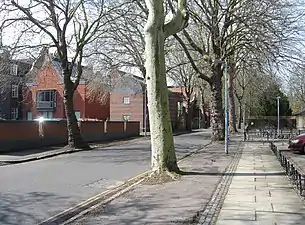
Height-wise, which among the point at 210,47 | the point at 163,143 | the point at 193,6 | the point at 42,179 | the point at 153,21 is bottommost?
the point at 42,179

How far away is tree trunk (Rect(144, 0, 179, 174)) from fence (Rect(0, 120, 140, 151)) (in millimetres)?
14094

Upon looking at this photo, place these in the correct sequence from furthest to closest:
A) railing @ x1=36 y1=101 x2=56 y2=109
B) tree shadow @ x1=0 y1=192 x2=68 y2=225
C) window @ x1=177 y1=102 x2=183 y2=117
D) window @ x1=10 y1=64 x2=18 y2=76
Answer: window @ x1=177 y1=102 x2=183 y2=117 < railing @ x1=36 y1=101 x2=56 y2=109 < window @ x1=10 y1=64 x2=18 y2=76 < tree shadow @ x1=0 y1=192 x2=68 y2=225

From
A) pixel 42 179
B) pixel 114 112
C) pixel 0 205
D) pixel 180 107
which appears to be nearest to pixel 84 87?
pixel 114 112

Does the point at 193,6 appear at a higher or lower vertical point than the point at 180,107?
higher

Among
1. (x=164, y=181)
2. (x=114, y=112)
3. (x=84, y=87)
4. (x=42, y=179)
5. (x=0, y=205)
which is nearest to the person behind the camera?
(x=0, y=205)

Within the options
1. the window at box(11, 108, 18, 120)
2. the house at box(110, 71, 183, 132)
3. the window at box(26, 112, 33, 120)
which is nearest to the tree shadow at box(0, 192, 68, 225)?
the house at box(110, 71, 183, 132)

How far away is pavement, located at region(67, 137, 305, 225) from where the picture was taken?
323 inches

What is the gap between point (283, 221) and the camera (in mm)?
8023

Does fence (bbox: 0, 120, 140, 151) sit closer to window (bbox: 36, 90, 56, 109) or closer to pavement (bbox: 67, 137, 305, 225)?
pavement (bbox: 67, 137, 305, 225)

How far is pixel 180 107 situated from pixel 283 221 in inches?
A: 2756

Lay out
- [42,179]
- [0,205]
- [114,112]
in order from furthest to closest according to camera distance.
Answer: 1. [114,112]
2. [42,179]
3. [0,205]

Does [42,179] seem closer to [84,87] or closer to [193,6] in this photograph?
[193,6]

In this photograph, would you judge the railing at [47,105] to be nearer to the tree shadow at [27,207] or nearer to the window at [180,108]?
the window at [180,108]

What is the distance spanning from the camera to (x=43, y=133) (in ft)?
100
